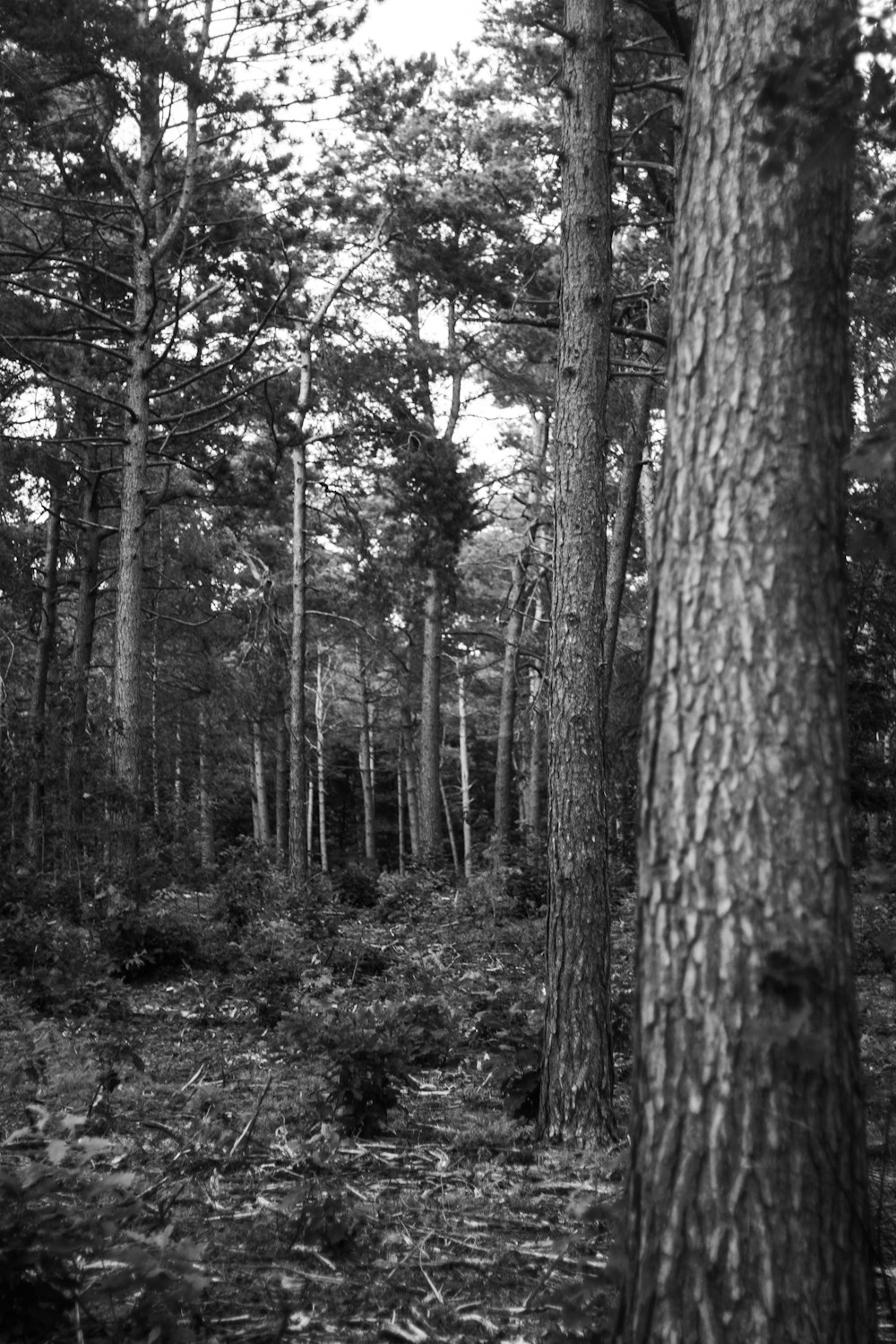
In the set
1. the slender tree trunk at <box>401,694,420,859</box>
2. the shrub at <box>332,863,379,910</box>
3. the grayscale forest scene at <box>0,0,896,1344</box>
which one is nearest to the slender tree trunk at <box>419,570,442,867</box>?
the grayscale forest scene at <box>0,0,896,1344</box>

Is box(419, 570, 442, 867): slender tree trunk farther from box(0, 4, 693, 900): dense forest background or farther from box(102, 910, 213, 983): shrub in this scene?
box(102, 910, 213, 983): shrub

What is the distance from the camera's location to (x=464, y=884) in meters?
15.9

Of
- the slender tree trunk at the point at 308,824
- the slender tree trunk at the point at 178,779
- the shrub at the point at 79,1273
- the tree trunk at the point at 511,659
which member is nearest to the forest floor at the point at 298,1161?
the shrub at the point at 79,1273

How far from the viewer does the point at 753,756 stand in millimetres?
2445

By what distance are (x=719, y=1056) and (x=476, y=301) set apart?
15653 millimetres

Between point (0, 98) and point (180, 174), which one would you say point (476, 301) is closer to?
point (180, 174)

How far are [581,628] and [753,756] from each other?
3.51 m

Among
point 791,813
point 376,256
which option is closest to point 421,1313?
point 791,813

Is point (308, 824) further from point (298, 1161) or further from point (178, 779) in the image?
point (298, 1161)

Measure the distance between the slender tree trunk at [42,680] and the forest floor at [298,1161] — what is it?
2969 mm

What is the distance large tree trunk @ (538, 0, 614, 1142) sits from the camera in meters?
5.41

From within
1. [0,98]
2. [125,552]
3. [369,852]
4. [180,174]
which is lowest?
[369,852]

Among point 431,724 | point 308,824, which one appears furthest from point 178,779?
point 431,724

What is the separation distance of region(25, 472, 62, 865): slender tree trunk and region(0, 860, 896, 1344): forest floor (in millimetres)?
2969
